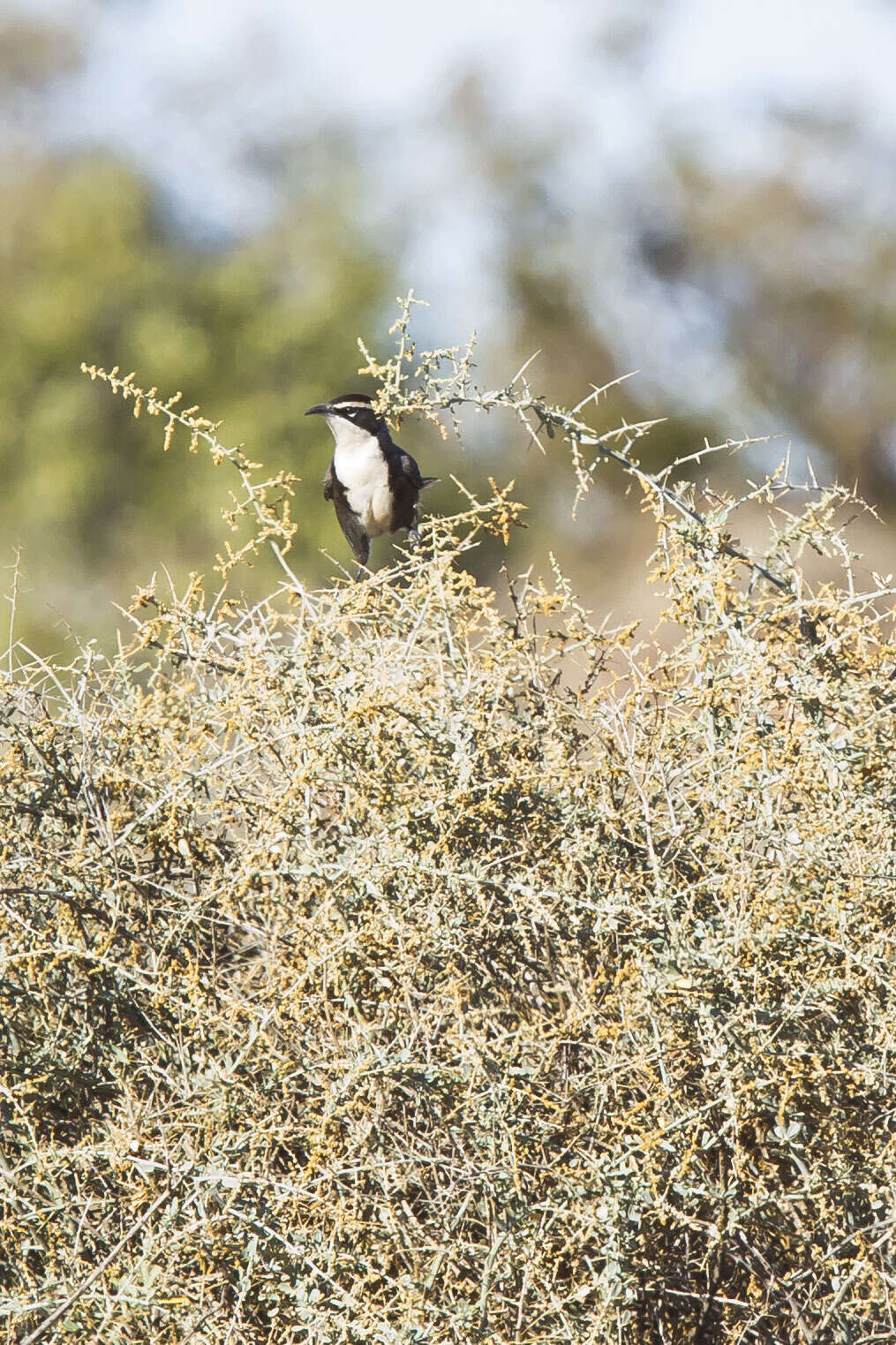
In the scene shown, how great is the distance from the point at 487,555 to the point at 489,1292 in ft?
20.1

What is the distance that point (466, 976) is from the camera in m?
1.88

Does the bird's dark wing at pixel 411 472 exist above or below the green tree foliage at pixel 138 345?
below

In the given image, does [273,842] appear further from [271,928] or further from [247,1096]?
[247,1096]

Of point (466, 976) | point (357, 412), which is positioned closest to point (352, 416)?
point (357, 412)

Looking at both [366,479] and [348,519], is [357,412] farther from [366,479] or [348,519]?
[348,519]

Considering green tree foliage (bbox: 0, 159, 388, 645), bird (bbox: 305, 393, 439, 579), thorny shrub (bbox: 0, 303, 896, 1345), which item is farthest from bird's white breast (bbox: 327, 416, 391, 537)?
green tree foliage (bbox: 0, 159, 388, 645)

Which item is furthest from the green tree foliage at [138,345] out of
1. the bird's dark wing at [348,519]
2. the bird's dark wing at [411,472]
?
the bird's dark wing at [411,472]

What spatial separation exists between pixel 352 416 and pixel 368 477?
0.68ft

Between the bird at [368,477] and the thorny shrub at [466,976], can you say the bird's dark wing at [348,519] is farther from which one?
the thorny shrub at [466,976]

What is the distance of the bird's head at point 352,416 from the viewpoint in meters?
4.43

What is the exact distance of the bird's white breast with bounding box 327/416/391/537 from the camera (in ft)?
14.5

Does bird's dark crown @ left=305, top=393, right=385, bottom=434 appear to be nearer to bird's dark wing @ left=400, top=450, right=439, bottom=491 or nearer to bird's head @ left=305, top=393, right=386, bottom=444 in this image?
bird's head @ left=305, top=393, right=386, bottom=444

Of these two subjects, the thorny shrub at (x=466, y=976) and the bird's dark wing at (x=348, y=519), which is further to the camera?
the bird's dark wing at (x=348, y=519)

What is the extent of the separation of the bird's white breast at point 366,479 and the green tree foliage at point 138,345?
319 cm
